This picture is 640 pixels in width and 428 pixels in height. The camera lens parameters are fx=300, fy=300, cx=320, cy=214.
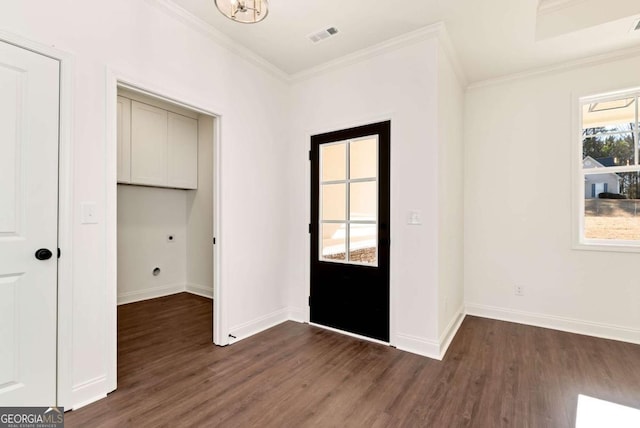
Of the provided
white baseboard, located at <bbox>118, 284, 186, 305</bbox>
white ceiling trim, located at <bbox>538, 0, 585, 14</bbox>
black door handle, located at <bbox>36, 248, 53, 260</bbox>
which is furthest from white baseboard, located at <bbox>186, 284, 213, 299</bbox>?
white ceiling trim, located at <bbox>538, 0, 585, 14</bbox>

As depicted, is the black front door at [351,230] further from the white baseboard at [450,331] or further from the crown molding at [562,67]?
the crown molding at [562,67]

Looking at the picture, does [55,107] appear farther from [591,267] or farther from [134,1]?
[591,267]

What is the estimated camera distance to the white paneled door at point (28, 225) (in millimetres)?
1697

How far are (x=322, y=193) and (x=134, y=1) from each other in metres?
2.29

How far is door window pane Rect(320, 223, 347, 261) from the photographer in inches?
128

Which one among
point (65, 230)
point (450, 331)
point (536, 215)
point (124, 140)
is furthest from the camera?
point (124, 140)

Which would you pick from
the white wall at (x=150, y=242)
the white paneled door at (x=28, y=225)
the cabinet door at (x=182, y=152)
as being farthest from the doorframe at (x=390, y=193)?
the white wall at (x=150, y=242)

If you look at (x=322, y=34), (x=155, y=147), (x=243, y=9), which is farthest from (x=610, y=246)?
(x=155, y=147)

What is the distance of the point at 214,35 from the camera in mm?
2766

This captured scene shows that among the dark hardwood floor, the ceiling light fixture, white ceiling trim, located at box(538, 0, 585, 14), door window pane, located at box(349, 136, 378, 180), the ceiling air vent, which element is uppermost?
white ceiling trim, located at box(538, 0, 585, 14)

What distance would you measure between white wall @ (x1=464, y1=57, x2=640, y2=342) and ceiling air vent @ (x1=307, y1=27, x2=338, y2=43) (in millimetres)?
2128

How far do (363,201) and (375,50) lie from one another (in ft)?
4.98

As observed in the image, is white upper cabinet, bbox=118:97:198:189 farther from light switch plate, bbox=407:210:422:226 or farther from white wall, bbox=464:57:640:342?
white wall, bbox=464:57:640:342

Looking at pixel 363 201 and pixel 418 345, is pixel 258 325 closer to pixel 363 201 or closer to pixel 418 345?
pixel 418 345
